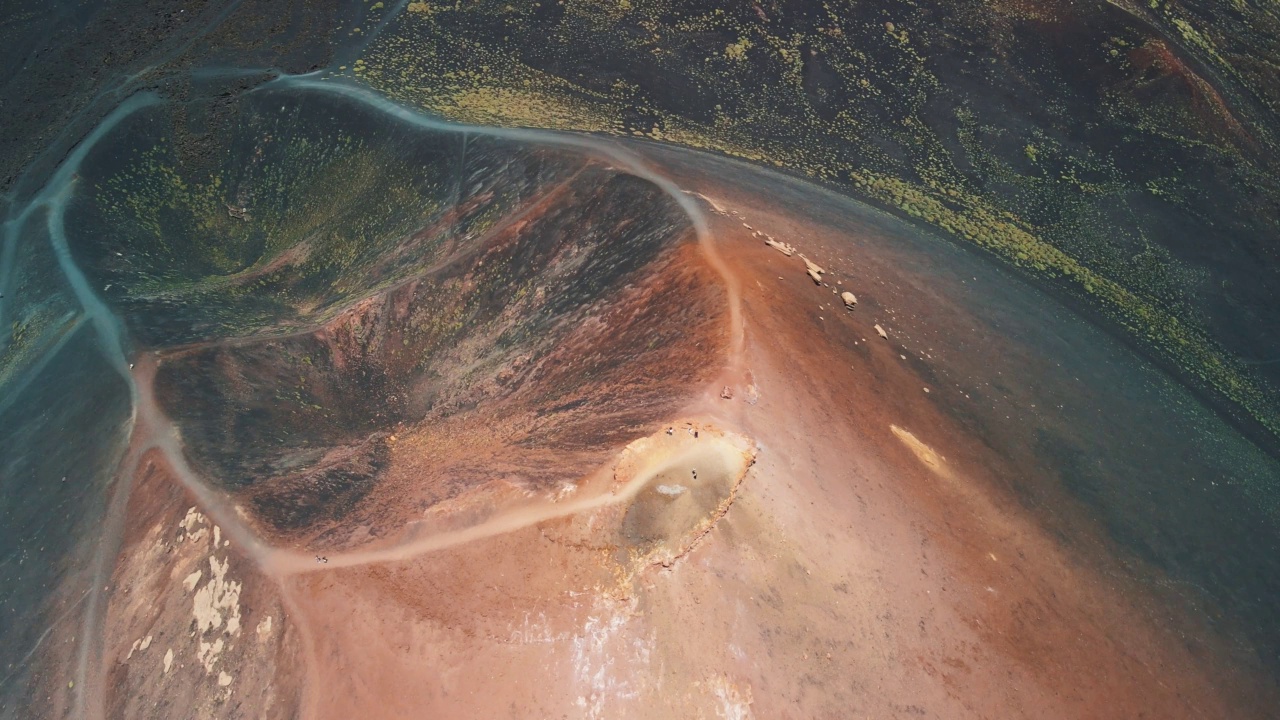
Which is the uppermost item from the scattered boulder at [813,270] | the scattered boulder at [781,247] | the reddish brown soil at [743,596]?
the scattered boulder at [781,247]

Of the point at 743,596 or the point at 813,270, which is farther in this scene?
the point at 813,270

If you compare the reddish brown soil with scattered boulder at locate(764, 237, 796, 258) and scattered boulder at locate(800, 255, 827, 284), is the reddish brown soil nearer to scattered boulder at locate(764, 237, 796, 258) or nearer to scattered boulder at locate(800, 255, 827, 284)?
scattered boulder at locate(800, 255, 827, 284)

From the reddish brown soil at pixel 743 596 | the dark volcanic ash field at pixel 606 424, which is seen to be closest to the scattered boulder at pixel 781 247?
the dark volcanic ash field at pixel 606 424

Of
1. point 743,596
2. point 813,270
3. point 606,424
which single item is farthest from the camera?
point 813,270

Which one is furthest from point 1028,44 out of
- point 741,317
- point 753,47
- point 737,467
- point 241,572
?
point 241,572

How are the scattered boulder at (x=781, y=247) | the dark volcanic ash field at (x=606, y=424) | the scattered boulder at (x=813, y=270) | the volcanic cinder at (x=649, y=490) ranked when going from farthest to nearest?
1. the scattered boulder at (x=781, y=247)
2. the scattered boulder at (x=813, y=270)
3. the dark volcanic ash field at (x=606, y=424)
4. the volcanic cinder at (x=649, y=490)

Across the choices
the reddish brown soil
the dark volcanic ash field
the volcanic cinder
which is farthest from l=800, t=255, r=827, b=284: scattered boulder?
the reddish brown soil

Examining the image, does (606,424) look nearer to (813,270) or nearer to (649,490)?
(649,490)

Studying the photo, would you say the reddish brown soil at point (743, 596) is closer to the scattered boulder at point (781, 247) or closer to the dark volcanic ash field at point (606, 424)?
the dark volcanic ash field at point (606, 424)

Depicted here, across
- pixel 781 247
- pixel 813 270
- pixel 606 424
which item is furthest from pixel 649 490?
pixel 781 247

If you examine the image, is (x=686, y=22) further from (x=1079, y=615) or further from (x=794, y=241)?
(x=1079, y=615)

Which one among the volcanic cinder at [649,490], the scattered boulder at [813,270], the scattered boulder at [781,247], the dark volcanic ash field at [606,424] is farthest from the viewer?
the scattered boulder at [781,247]

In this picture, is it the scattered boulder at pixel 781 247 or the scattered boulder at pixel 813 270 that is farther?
the scattered boulder at pixel 781 247
